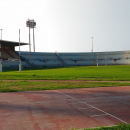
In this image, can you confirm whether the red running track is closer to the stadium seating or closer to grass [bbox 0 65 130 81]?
grass [bbox 0 65 130 81]

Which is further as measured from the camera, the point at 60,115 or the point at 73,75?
the point at 73,75

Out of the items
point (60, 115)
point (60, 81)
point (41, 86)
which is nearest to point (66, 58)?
point (60, 81)

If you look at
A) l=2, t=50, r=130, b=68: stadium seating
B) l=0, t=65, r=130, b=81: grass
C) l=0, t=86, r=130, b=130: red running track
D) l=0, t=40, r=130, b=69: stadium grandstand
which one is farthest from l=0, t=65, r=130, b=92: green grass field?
l=2, t=50, r=130, b=68: stadium seating

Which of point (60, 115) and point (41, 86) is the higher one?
point (41, 86)

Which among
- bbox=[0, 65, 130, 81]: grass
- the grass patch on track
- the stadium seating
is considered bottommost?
the grass patch on track

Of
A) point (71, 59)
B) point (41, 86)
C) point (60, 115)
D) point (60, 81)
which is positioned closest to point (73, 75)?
point (60, 81)

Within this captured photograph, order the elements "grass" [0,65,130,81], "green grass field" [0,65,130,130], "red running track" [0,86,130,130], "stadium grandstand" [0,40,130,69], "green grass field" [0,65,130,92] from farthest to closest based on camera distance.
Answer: "stadium grandstand" [0,40,130,69]
"grass" [0,65,130,81]
"green grass field" [0,65,130,92]
"green grass field" [0,65,130,130]
"red running track" [0,86,130,130]

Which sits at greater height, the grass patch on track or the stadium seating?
the stadium seating

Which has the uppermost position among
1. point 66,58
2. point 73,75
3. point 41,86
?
point 66,58

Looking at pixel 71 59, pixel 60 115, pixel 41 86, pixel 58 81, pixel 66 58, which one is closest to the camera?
pixel 60 115

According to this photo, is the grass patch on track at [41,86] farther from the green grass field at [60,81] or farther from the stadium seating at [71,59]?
the stadium seating at [71,59]

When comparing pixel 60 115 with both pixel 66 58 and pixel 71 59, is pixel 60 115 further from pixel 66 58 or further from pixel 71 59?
pixel 71 59

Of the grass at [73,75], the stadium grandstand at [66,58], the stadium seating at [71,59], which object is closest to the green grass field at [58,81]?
the grass at [73,75]

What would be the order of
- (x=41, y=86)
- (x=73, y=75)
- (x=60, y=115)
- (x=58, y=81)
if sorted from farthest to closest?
(x=73, y=75) → (x=58, y=81) → (x=41, y=86) → (x=60, y=115)
